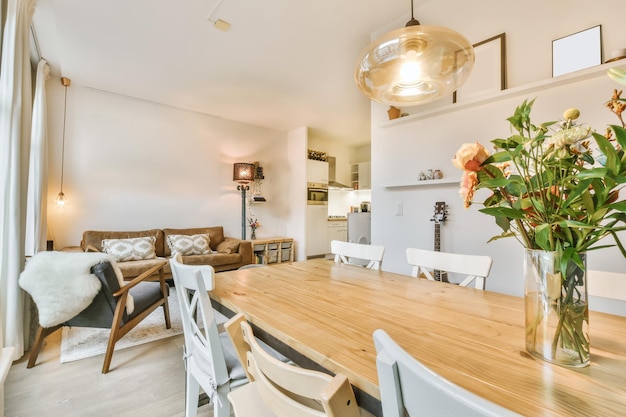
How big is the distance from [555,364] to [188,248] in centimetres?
425

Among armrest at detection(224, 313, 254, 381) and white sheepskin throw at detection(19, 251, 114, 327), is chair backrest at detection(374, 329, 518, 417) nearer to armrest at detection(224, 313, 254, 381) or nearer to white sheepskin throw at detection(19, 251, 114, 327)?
armrest at detection(224, 313, 254, 381)

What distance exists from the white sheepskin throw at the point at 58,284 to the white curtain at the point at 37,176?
4.03 feet

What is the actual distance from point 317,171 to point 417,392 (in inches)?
230

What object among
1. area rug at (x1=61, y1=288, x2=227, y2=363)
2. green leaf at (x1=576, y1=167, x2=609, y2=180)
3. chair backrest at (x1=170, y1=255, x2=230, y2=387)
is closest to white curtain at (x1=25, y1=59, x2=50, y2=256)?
area rug at (x1=61, y1=288, x2=227, y2=363)

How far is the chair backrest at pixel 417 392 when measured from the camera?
0.33m

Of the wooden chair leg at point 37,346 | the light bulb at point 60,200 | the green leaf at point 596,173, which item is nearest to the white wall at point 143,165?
the light bulb at point 60,200

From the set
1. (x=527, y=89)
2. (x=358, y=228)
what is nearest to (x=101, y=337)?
(x=358, y=228)

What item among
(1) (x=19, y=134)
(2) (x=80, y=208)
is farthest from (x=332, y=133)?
(1) (x=19, y=134)

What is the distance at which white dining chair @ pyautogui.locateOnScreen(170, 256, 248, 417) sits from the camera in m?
1.07

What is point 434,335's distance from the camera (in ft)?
2.78

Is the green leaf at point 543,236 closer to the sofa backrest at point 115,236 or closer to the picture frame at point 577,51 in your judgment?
the picture frame at point 577,51

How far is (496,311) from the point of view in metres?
1.05

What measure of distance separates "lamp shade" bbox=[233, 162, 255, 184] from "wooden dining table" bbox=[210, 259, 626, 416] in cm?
375

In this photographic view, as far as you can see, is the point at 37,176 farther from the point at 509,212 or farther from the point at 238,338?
the point at 509,212
